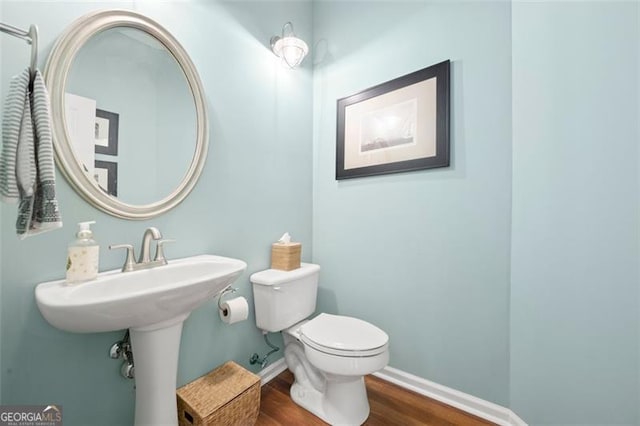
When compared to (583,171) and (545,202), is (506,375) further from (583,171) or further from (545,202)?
(583,171)

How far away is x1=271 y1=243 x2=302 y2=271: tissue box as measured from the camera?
149 centimetres

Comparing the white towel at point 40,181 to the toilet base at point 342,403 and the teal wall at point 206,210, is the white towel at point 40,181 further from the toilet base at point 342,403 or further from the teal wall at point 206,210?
the toilet base at point 342,403

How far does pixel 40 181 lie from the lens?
68 centimetres

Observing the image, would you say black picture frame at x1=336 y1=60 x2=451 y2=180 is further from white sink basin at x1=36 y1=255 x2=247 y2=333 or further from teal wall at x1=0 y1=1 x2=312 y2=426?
white sink basin at x1=36 y1=255 x2=247 y2=333

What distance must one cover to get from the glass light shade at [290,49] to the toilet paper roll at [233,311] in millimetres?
1455

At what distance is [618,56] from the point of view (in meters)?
0.84

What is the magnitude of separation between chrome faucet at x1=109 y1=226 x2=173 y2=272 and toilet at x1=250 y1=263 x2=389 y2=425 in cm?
50

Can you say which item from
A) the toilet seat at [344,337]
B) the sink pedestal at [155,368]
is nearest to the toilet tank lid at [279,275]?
the toilet seat at [344,337]

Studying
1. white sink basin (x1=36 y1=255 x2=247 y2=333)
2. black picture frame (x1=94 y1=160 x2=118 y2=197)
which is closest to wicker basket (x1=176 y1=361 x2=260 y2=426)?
white sink basin (x1=36 y1=255 x2=247 y2=333)

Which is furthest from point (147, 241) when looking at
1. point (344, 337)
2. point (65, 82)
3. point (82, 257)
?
point (344, 337)

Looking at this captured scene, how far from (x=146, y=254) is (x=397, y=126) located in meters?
1.44

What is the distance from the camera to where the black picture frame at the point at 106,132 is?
0.95 metres

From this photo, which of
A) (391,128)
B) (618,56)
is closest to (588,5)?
(618,56)

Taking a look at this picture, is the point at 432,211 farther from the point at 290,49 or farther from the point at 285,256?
the point at 290,49
